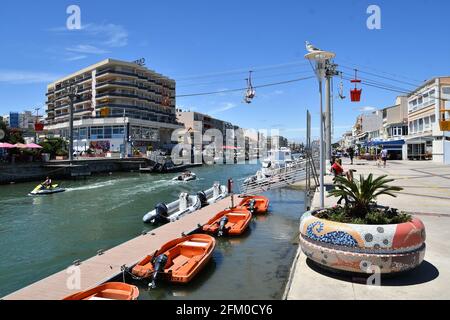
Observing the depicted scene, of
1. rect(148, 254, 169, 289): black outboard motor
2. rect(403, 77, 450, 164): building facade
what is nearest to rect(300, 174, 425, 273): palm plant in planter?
rect(148, 254, 169, 289): black outboard motor

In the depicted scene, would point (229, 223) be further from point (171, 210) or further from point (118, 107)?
point (118, 107)

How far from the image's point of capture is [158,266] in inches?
361

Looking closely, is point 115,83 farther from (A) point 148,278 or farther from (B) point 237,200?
(A) point 148,278

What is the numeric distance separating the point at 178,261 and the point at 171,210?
953 centimetres

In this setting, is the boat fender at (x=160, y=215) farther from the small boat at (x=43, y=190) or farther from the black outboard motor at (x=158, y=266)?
the small boat at (x=43, y=190)

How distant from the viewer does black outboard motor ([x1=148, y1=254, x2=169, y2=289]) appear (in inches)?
354

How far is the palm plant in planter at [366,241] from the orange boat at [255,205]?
11.2 metres

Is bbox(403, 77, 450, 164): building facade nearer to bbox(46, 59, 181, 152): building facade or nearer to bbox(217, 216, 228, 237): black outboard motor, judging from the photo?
bbox(217, 216, 228, 237): black outboard motor

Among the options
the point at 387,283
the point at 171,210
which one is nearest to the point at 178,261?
the point at 387,283

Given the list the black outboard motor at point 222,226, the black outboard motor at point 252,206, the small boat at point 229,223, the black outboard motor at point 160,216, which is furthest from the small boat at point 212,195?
the black outboard motor at point 222,226

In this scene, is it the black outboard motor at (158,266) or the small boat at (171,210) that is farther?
the small boat at (171,210)

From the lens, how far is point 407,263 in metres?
6.97

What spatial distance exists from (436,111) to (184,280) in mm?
47219

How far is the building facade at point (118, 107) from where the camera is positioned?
8656cm
